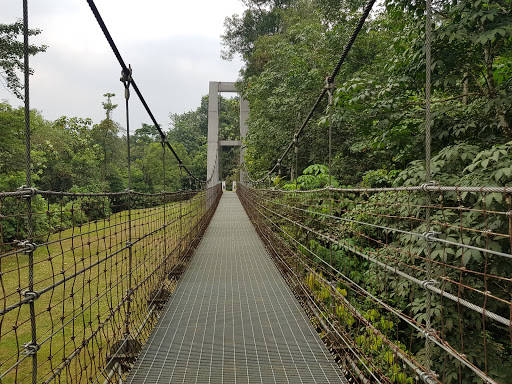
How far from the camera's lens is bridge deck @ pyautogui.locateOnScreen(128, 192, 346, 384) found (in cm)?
160

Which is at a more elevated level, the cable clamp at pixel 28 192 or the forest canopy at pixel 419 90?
the forest canopy at pixel 419 90

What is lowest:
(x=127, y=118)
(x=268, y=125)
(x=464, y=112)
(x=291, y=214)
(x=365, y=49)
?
(x=291, y=214)

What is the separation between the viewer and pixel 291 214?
3324 mm

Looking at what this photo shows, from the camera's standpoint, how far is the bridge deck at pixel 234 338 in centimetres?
160

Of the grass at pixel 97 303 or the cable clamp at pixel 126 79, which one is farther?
the cable clamp at pixel 126 79

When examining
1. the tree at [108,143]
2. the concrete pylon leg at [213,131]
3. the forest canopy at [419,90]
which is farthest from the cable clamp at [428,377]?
the concrete pylon leg at [213,131]

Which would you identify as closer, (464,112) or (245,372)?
(245,372)

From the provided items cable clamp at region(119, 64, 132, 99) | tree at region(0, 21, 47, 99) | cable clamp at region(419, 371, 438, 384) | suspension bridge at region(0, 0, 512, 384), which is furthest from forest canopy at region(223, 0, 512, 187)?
tree at region(0, 21, 47, 99)

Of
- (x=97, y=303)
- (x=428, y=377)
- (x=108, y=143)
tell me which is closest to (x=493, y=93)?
(x=428, y=377)

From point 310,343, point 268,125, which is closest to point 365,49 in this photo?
point 268,125

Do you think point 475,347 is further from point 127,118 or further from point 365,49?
point 365,49

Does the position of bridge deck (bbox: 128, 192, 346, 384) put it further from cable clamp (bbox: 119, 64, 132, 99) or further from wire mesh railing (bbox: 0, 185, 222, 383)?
cable clamp (bbox: 119, 64, 132, 99)

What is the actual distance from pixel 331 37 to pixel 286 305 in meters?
5.68

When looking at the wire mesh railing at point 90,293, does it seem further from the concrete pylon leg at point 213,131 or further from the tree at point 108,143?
the concrete pylon leg at point 213,131
